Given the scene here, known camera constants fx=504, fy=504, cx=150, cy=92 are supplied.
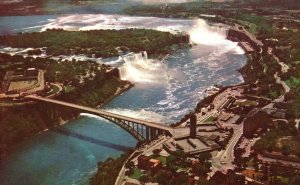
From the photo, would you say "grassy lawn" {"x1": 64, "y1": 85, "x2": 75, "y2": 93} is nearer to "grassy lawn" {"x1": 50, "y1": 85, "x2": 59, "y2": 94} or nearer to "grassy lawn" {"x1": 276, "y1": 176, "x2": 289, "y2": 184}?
"grassy lawn" {"x1": 50, "y1": 85, "x2": 59, "y2": 94}

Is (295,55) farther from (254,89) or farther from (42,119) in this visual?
(42,119)

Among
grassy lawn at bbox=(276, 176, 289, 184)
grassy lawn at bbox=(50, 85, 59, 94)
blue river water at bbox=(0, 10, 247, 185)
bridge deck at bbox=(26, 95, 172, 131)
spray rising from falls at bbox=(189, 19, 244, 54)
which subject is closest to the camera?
grassy lawn at bbox=(276, 176, 289, 184)

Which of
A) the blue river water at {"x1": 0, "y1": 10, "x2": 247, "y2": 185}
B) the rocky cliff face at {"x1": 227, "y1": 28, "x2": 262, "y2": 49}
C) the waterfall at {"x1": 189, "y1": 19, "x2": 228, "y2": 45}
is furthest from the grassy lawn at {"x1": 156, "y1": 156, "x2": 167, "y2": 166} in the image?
the waterfall at {"x1": 189, "y1": 19, "x2": 228, "y2": 45}

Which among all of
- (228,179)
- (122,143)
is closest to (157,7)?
(122,143)

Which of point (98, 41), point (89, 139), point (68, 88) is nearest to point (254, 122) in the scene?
point (89, 139)

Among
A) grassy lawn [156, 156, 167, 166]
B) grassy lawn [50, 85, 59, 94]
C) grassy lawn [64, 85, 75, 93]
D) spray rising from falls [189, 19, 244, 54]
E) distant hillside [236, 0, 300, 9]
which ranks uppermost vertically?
distant hillside [236, 0, 300, 9]

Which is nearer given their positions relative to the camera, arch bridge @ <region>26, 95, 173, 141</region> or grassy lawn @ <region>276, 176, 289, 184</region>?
grassy lawn @ <region>276, 176, 289, 184</region>

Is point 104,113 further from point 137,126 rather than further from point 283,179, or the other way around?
point 283,179
